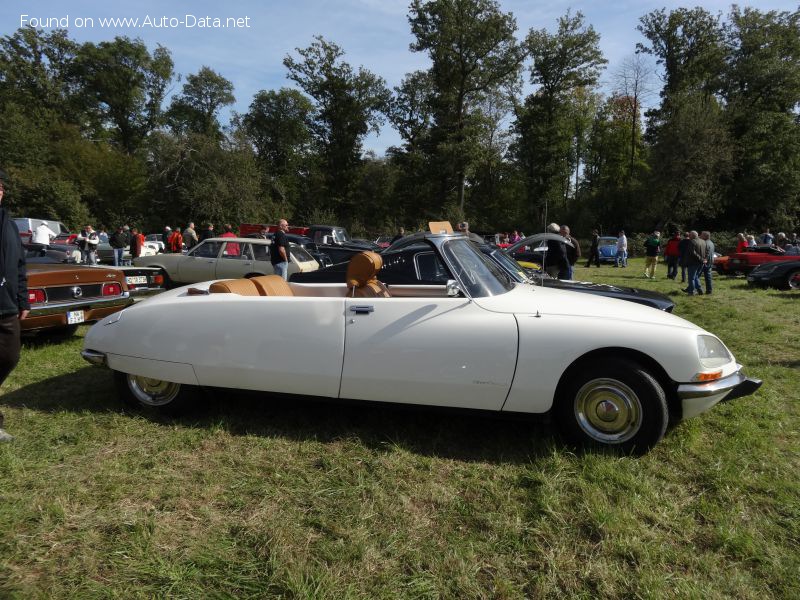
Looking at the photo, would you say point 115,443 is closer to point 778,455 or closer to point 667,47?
point 778,455

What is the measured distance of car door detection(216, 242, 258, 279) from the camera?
10.5m

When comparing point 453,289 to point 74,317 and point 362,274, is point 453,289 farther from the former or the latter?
point 74,317

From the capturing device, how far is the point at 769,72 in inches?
1319

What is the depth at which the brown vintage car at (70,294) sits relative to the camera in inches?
206

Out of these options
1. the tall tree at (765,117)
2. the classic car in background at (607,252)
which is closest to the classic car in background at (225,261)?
the classic car in background at (607,252)

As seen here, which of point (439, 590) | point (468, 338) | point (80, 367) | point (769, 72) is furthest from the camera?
point (769, 72)

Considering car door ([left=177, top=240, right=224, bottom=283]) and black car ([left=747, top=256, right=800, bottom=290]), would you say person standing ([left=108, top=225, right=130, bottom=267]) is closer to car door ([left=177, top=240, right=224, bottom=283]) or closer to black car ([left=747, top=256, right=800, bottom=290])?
car door ([left=177, top=240, right=224, bottom=283])

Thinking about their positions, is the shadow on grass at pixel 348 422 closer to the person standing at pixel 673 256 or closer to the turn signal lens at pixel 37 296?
the turn signal lens at pixel 37 296

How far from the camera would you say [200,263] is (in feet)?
35.5

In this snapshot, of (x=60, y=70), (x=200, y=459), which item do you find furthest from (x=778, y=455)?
(x=60, y=70)

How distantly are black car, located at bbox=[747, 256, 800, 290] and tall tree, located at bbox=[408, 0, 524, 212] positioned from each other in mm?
26678

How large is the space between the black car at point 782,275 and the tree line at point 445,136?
2211cm

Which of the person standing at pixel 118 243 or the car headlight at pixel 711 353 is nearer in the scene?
the car headlight at pixel 711 353

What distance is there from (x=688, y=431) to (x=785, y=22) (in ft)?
149
